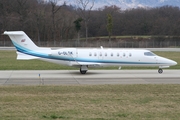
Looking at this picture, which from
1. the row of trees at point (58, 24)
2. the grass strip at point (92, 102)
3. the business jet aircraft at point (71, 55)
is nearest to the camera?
the grass strip at point (92, 102)

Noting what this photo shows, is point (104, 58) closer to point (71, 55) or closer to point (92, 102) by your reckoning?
point (71, 55)

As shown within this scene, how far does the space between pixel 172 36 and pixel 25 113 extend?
284 feet

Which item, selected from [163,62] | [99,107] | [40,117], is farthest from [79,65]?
[40,117]

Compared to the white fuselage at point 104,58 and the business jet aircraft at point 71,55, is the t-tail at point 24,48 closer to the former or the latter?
the business jet aircraft at point 71,55

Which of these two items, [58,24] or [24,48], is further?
[58,24]

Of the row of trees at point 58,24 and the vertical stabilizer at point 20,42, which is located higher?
the row of trees at point 58,24

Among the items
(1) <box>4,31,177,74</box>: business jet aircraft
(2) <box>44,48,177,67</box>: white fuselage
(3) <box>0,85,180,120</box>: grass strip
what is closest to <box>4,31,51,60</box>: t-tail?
(1) <box>4,31,177,74</box>: business jet aircraft

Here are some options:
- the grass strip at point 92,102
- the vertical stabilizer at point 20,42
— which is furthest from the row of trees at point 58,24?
the grass strip at point 92,102

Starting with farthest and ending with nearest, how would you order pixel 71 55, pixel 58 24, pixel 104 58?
pixel 58 24, pixel 104 58, pixel 71 55

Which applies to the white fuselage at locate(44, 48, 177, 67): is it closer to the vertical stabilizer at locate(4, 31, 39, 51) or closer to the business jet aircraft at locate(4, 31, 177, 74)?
the business jet aircraft at locate(4, 31, 177, 74)

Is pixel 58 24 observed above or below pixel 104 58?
above

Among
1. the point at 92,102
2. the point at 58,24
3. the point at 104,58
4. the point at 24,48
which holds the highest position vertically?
the point at 58,24

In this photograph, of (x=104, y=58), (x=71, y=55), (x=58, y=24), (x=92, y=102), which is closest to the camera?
(x=92, y=102)

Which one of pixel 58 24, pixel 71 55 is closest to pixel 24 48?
pixel 71 55
